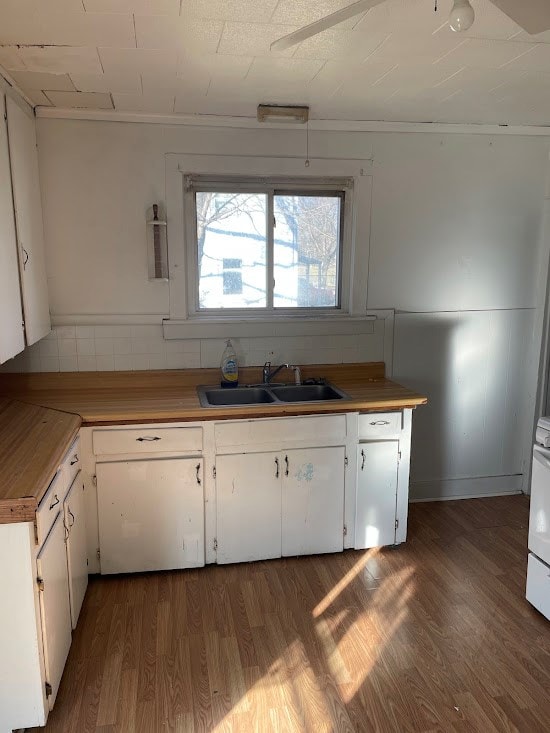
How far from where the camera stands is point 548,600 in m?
2.46

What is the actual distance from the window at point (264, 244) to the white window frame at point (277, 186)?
3 centimetres

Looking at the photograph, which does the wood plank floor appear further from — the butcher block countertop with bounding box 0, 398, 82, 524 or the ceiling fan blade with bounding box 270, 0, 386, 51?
the ceiling fan blade with bounding box 270, 0, 386, 51

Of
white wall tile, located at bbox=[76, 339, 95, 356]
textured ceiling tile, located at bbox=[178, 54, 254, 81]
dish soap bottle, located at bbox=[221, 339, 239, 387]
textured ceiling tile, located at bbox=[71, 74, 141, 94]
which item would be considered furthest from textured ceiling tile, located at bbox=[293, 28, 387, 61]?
white wall tile, located at bbox=[76, 339, 95, 356]

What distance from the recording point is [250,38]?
205 centimetres

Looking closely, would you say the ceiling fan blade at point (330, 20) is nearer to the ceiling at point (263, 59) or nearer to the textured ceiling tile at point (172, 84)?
the ceiling at point (263, 59)

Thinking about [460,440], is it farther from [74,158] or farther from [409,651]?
[74,158]

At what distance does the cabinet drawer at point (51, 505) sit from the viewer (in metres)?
1.86

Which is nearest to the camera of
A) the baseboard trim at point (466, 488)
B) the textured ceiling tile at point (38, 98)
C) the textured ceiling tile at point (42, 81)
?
the textured ceiling tile at point (42, 81)

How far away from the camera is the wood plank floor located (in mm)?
2012

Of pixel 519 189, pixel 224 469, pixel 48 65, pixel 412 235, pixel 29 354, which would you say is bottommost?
pixel 224 469

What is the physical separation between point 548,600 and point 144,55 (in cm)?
278

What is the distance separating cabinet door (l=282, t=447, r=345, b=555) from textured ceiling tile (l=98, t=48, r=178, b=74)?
1824 millimetres

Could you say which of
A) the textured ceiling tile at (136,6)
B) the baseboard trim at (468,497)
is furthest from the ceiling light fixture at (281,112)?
the baseboard trim at (468,497)

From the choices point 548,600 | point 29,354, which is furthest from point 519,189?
point 29,354
